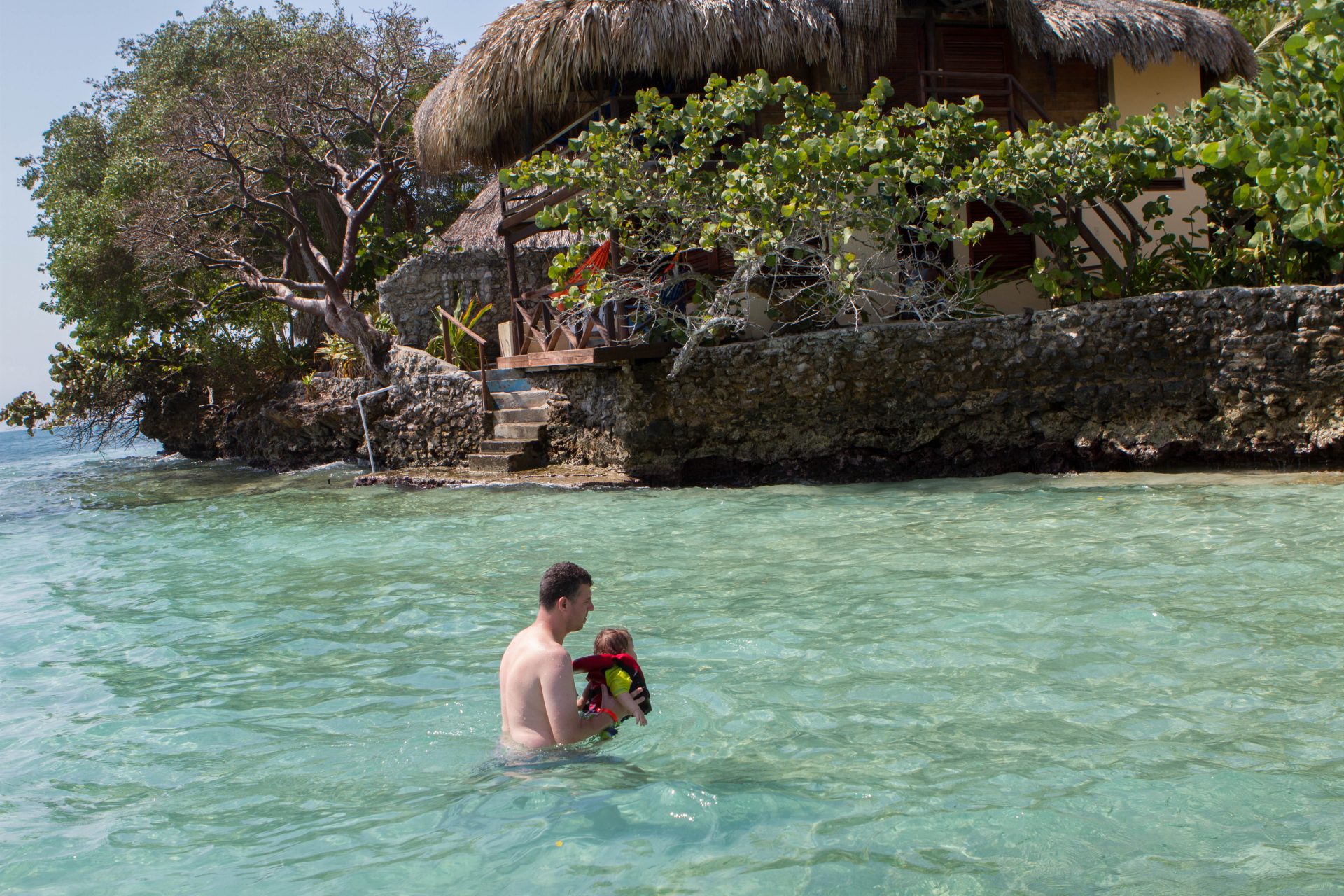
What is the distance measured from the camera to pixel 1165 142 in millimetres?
11648

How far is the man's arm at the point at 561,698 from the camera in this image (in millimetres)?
4168

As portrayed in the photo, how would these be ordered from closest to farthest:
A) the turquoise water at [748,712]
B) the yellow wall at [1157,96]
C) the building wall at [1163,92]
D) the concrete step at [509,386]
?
1. the turquoise water at [748,712]
2. the yellow wall at [1157,96]
3. the building wall at [1163,92]
4. the concrete step at [509,386]

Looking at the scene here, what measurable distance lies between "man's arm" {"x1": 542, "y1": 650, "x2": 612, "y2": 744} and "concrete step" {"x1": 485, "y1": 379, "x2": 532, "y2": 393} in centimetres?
1211

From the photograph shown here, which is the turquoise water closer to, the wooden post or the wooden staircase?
the wooden staircase

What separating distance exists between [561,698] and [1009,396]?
876 centimetres

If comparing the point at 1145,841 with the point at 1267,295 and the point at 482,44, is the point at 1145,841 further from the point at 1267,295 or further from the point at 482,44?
the point at 482,44

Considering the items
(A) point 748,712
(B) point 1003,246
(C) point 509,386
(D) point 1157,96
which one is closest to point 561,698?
(A) point 748,712

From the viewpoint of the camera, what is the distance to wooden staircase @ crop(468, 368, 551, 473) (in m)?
14.6

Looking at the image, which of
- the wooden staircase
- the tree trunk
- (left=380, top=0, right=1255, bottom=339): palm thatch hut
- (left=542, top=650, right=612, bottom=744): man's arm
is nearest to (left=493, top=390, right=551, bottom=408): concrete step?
the wooden staircase

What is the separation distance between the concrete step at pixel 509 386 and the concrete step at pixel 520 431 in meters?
0.81

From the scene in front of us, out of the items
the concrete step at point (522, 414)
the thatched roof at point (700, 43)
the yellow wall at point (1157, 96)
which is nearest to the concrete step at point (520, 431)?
the concrete step at point (522, 414)

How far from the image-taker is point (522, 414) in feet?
50.5

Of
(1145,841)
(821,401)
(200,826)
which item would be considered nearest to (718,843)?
(1145,841)

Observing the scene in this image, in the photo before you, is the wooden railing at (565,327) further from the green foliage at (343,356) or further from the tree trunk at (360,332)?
the green foliage at (343,356)
